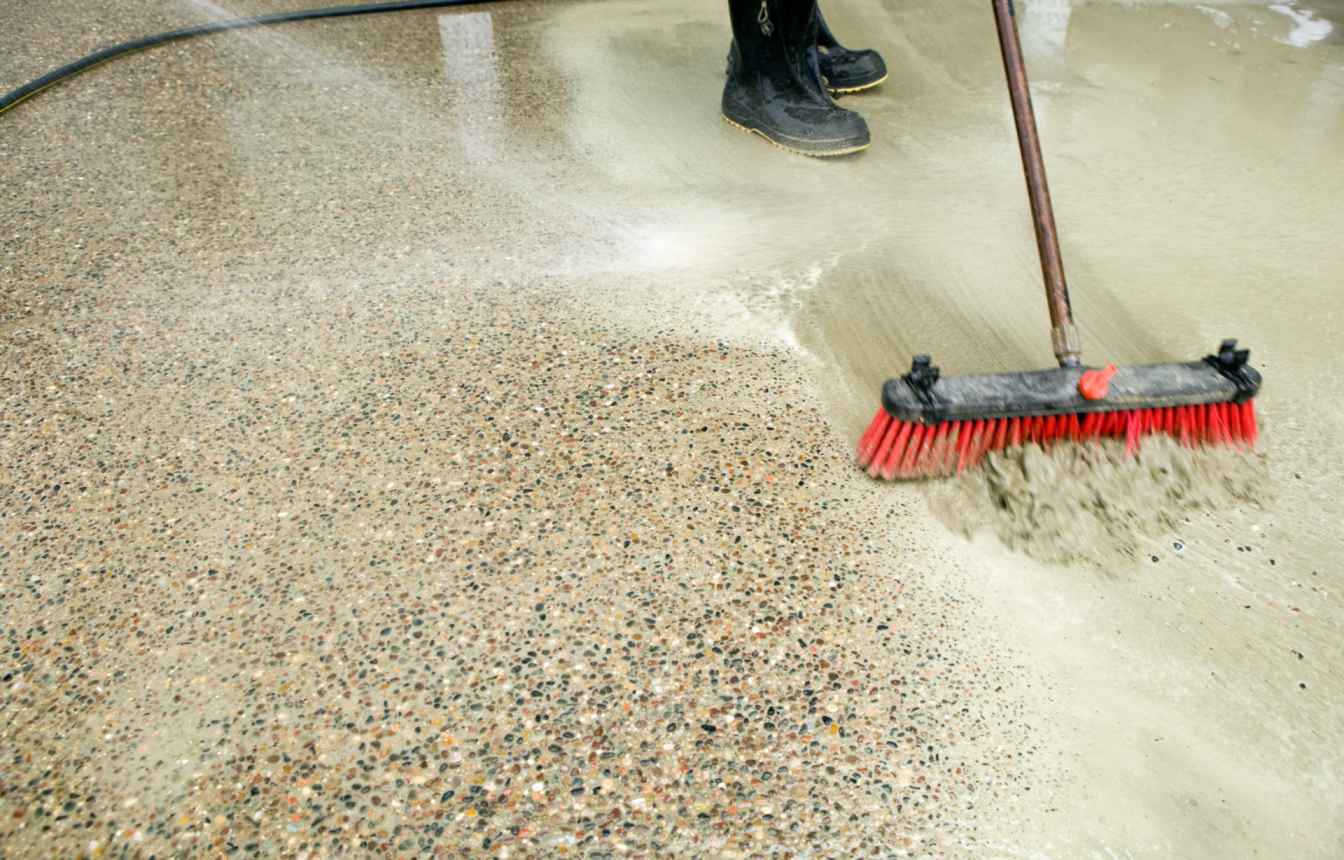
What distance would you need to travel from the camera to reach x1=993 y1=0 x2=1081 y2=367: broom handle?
162 cm

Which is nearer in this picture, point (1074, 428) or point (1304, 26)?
point (1074, 428)

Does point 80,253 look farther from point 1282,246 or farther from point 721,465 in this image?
point 1282,246

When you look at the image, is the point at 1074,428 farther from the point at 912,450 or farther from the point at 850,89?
the point at 850,89

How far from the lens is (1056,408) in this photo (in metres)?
1.49

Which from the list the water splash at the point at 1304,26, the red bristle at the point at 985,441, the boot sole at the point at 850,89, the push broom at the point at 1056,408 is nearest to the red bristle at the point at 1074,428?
the push broom at the point at 1056,408

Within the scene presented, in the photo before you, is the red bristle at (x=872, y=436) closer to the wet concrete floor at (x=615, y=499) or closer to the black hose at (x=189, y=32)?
the wet concrete floor at (x=615, y=499)

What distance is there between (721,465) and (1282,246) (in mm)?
1463

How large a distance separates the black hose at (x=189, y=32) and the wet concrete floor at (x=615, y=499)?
7cm

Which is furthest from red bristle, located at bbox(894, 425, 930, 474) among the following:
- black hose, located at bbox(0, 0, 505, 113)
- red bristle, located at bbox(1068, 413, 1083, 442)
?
black hose, located at bbox(0, 0, 505, 113)

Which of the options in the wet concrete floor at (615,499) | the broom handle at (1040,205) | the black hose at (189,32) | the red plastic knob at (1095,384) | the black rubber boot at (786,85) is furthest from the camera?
the black hose at (189,32)

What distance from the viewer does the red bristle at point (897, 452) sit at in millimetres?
1533

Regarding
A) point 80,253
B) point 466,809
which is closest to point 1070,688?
point 466,809

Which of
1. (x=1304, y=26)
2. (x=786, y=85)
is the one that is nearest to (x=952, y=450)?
(x=786, y=85)

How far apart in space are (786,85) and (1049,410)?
152cm
